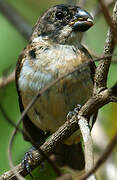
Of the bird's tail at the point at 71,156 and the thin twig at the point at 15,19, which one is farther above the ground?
the thin twig at the point at 15,19

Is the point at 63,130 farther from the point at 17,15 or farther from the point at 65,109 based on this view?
the point at 17,15

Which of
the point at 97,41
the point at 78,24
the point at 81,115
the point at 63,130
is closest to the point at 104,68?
the point at 81,115

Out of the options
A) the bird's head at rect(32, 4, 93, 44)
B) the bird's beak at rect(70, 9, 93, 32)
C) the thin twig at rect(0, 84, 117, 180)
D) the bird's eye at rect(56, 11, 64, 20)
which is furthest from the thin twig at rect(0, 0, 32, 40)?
the thin twig at rect(0, 84, 117, 180)

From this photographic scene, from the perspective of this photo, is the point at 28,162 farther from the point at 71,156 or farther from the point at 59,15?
the point at 59,15

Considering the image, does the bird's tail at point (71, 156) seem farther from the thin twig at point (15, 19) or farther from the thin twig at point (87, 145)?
the thin twig at point (87, 145)

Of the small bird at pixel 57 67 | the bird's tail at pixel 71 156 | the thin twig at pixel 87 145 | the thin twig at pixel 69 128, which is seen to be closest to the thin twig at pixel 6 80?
the small bird at pixel 57 67

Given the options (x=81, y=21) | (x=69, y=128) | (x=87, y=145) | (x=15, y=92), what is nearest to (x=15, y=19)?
(x=15, y=92)

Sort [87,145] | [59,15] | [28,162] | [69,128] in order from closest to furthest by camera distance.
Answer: [87,145], [69,128], [28,162], [59,15]
